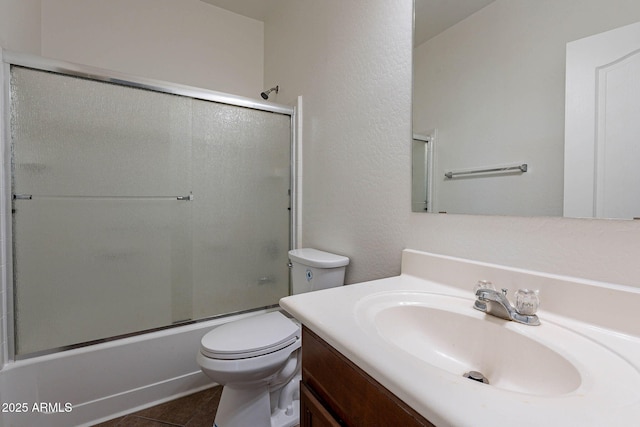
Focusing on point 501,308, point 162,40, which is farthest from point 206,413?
point 162,40

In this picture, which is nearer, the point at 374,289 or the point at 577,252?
the point at 577,252

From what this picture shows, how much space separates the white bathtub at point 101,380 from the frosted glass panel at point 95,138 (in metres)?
0.78

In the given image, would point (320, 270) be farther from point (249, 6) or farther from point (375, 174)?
point (249, 6)

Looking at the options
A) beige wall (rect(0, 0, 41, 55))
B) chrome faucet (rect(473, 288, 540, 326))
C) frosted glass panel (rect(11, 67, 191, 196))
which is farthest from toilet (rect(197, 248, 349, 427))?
beige wall (rect(0, 0, 41, 55))

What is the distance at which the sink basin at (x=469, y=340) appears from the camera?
1.77 feet

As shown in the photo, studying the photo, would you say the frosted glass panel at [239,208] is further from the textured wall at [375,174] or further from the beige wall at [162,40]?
the beige wall at [162,40]

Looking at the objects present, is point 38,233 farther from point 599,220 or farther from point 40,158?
point 599,220

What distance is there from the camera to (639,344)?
1.73ft

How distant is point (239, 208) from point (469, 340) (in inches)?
57.2

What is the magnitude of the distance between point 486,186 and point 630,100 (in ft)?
1.12

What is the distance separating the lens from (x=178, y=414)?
54.9 inches

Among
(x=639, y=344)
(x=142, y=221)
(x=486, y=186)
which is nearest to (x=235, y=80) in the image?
(x=142, y=221)

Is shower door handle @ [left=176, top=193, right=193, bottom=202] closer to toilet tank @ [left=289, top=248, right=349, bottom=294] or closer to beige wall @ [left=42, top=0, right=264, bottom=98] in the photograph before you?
toilet tank @ [left=289, top=248, right=349, bottom=294]

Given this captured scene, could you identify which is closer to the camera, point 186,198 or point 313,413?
point 313,413
